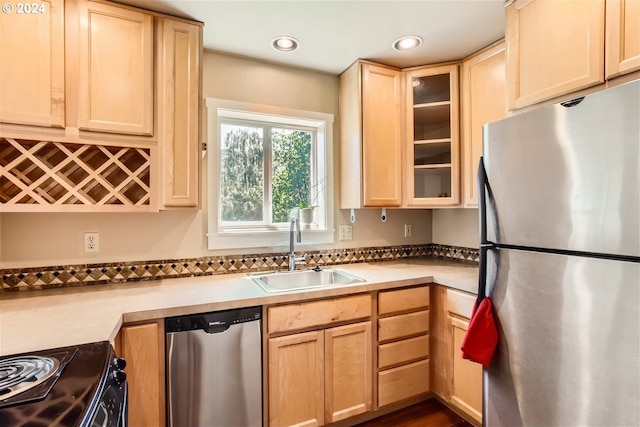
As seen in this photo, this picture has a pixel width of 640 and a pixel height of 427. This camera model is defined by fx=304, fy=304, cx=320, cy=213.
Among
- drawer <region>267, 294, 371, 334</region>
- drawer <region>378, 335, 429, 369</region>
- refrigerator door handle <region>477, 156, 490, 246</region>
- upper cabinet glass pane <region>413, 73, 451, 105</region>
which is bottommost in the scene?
drawer <region>378, 335, 429, 369</region>

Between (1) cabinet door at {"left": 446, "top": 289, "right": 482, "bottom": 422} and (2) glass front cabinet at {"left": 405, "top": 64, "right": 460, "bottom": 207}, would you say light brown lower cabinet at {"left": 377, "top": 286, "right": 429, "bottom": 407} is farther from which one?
(2) glass front cabinet at {"left": 405, "top": 64, "right": 460, "bottom": 207}

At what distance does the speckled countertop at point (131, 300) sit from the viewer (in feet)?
3.62

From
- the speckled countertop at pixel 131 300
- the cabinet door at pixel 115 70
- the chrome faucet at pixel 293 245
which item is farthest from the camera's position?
the chrome faucet at pixel 293 245

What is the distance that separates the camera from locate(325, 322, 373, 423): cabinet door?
1.76 m

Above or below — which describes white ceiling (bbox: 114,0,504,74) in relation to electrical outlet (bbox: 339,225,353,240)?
above

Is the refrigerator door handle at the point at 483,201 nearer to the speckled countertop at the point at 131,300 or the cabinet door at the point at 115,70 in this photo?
the speckled countertop at the point at 131,300

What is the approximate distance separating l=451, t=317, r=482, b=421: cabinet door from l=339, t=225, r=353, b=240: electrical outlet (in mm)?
974

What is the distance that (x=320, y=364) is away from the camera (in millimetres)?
1732

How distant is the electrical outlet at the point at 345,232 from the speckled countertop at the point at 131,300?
0.35 metres

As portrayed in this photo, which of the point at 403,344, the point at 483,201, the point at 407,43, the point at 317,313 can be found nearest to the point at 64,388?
the point at 317,313

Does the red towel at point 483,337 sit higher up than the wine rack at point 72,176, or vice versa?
the wine rack at point 72,176

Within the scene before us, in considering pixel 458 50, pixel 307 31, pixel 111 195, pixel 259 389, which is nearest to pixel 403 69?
pixel 458 50

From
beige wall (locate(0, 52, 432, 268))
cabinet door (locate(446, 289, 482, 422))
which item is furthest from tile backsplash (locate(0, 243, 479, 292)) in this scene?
cabinet door (locate(446, 289, 482, 422))

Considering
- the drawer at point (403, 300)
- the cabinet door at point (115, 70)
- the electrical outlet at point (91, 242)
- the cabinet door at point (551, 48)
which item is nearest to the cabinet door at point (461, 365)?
the drawer at point (403, 300)
